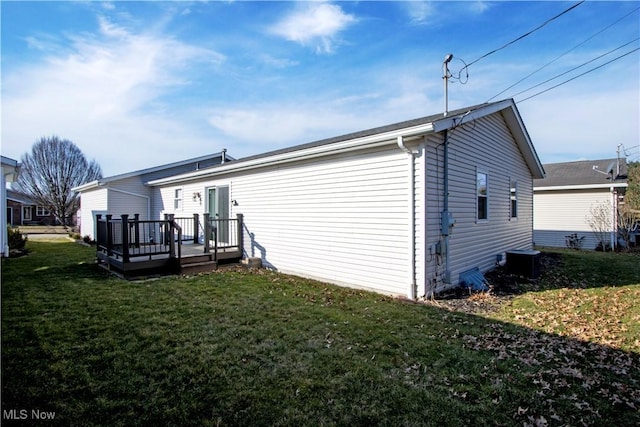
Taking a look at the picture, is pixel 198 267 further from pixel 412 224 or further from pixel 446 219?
pixel 446 219

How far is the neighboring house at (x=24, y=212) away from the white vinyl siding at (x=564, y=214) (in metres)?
41.9

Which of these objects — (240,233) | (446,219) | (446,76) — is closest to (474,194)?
(446,219)

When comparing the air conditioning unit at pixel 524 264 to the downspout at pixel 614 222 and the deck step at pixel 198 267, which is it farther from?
the downspout at pixel 614 222

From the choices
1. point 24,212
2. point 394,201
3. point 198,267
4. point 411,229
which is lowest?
point 198,267

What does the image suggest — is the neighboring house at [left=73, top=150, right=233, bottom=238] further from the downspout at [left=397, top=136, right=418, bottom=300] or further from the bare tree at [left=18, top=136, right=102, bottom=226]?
the bare tree at [left=18, top=136, right=102, bottom=226]

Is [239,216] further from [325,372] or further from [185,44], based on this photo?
[325,372]

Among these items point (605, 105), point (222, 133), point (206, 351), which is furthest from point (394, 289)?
point (222, 133)

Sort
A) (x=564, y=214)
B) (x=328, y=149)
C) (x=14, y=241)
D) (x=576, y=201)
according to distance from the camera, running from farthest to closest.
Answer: (x=564, y=214) < (x=576, y=201) < (x=14, y=241) < (x=328, y=149)

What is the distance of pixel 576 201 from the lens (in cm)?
1530

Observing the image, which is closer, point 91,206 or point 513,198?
point 513,198

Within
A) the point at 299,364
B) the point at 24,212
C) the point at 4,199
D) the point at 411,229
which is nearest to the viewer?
the point at 299,364

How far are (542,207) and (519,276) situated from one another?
984 centimetres

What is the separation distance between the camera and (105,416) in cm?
251

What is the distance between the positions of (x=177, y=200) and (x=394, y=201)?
10.6 metres
